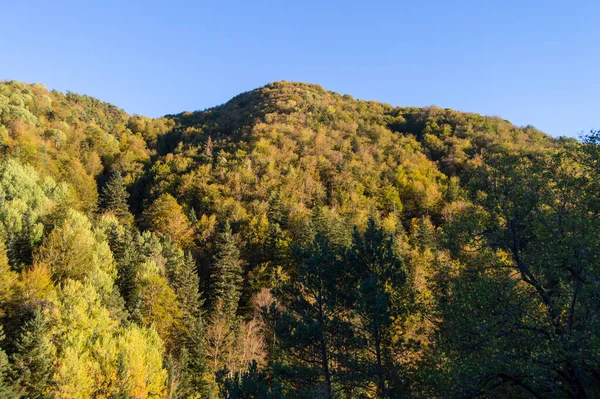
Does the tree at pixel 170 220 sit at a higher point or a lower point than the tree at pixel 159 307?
higher

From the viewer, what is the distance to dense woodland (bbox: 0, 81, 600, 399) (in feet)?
33.0

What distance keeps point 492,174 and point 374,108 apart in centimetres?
11851

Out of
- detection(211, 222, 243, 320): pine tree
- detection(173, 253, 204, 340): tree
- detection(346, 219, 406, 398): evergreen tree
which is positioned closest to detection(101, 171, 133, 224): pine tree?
detection(211, 222, 243, 320): pine tree

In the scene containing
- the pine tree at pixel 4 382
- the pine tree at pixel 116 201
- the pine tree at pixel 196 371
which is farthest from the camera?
the pine tree at pixel 116 201

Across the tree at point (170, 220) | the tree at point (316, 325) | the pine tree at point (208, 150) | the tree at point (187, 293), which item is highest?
the pine tree at point (208, 150)

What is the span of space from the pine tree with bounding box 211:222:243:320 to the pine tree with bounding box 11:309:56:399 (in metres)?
19.4

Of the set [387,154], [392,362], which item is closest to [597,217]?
[392,362]

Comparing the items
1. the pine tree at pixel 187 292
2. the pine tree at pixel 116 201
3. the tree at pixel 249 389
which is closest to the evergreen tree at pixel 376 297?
the tree at pixel 249 389

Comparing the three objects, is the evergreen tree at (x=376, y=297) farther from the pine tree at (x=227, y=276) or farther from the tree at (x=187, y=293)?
the pine tree at (x=227, y=276)

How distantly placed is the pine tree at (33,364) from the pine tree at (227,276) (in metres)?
19.4

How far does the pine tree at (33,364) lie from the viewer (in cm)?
2272

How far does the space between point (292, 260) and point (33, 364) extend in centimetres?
2765

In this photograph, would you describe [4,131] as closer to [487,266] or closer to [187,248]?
[187,248]

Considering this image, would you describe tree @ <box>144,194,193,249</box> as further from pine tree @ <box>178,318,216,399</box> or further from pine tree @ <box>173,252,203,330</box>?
pine tree @ <box>178,318,216,399</box>
